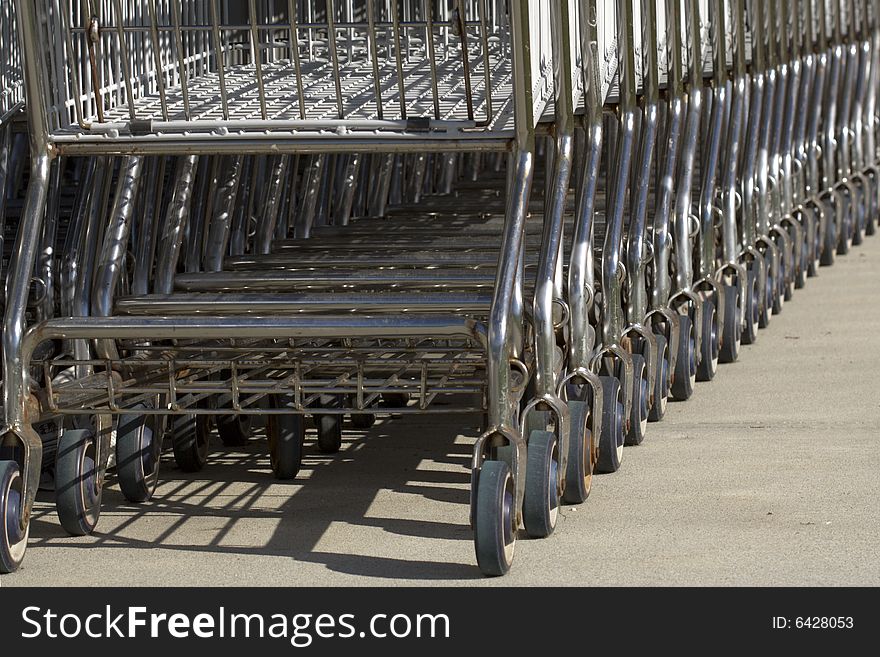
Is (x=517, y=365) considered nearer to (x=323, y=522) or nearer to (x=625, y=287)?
(x=323, y=522)

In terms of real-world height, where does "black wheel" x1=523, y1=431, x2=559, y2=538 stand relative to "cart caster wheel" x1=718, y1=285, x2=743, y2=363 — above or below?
above

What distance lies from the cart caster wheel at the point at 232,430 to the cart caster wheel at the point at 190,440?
0.71ft

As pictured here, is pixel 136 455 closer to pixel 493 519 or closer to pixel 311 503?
pixel 311 503

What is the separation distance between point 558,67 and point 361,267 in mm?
1209

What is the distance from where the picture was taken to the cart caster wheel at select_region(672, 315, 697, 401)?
602 cm

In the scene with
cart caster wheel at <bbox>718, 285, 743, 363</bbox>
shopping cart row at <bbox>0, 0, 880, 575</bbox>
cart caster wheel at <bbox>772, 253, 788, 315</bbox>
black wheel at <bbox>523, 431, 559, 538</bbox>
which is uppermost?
shopping cart row at <bbox>0, 0, 880, 575</bbox>

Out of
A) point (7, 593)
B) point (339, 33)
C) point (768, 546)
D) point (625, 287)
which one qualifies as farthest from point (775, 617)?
point (339, 33)

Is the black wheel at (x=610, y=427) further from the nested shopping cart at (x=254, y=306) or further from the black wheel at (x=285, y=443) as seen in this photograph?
the black wheel at (x=285, y=443)

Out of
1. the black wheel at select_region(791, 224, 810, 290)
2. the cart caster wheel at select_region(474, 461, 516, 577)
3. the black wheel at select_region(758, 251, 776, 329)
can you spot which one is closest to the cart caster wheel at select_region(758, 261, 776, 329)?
the black wheel at select_region(758, 251, 776, 329)

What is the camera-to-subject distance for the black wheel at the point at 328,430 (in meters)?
5.30

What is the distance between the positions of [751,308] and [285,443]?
276cm

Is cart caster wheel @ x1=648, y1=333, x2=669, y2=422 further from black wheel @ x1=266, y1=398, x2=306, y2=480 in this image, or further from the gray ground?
black wheel @ x1=266, y1=398, x2=306, y2=480

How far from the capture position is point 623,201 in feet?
17.2

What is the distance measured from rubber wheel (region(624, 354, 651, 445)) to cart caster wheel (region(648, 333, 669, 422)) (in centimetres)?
21
